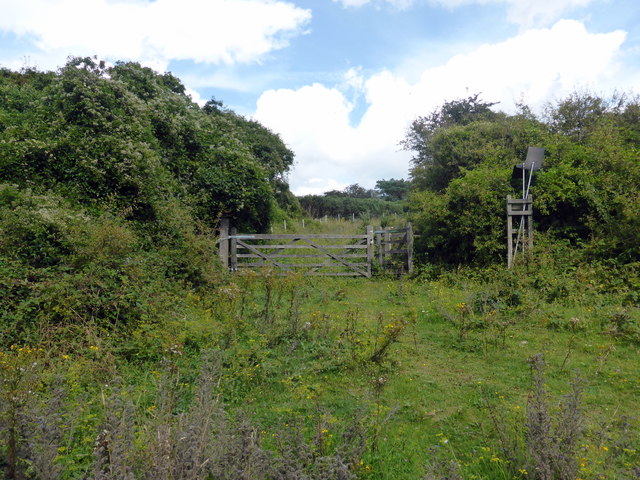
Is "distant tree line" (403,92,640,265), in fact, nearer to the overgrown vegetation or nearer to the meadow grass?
the overgrown vegetation

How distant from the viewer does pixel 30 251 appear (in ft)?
21.7

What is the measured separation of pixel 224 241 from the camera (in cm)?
1335

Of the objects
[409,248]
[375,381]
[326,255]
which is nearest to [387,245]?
[409,248]

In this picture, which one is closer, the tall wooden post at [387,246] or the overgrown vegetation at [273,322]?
the overgrown vegetation at [273,322]

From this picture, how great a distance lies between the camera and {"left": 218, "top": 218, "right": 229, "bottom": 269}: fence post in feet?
43.1

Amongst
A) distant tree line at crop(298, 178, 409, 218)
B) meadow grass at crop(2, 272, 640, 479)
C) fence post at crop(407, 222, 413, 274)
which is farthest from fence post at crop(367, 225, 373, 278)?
distant tree line at crop(298, 178, 409, 218)

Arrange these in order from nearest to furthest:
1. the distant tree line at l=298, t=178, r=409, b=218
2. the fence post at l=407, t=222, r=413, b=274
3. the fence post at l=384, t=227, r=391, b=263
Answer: the fence post at l=407, t=222, r=413, b=274 → the fence post at l=384, t=227, r=391, b=263 → the distant tree line at l=298, t=178, r=409, b=218

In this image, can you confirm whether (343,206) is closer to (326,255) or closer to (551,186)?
(326,255)

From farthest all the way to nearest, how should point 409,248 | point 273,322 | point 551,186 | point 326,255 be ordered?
point 326,255, point 409,248, point 551,186, point 273,322

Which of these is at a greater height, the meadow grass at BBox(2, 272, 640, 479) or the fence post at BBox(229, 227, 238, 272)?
the fence post at BBox(229, 227, 238, 272)

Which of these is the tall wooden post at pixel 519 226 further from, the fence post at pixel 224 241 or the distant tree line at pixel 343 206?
the distant tree line at pixel 343 206

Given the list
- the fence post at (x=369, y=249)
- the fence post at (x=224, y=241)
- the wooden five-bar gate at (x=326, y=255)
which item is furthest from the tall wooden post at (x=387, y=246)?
the fence post at (x=224, y=241)

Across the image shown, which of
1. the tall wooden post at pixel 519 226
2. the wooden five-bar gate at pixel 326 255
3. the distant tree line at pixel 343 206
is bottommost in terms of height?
the wooden five-bar gate at pixel 326 255

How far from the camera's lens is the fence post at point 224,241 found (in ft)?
43.1
